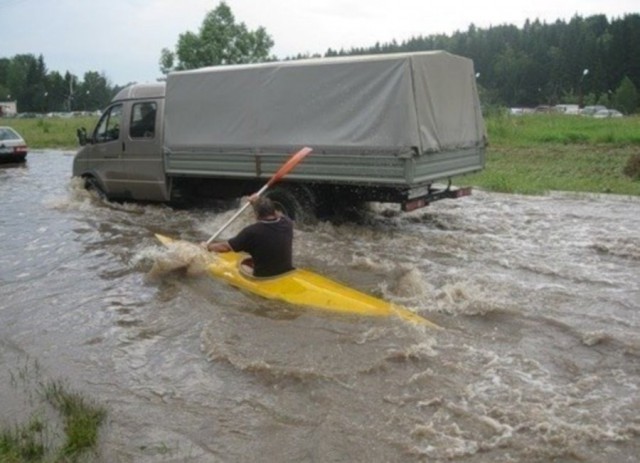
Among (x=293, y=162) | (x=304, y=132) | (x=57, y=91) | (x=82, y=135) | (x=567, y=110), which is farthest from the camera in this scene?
(x=57, y=91)

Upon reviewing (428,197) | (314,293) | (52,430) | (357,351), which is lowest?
(52,430)

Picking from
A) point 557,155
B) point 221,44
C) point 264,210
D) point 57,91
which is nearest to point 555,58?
point 221,44

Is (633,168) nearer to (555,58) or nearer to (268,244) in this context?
(268,244)

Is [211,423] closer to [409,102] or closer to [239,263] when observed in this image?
[239,263]

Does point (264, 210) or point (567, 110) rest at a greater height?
point (567, 110)

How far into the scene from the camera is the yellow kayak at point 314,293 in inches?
254

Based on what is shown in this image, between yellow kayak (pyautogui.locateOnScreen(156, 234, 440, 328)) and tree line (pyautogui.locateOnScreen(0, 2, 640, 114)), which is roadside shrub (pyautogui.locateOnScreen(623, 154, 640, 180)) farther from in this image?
tree line (pyautogui.locateOnScreen(0, 2, 640, 114))

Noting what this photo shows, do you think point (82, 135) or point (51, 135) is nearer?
point (82, 135)

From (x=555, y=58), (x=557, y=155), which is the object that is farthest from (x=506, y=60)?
(x=557, y=155)

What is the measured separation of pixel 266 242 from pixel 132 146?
6.37 m

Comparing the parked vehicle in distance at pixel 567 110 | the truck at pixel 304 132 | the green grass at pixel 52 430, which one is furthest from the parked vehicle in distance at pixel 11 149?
the parked vehicle in distance at pixel 567 110

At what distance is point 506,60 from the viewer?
103 m

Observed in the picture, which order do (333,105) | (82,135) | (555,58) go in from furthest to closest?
(555,58)
(82,135)
(333,105)

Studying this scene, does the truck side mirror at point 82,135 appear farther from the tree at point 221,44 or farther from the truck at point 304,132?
the tree at point 221,44
